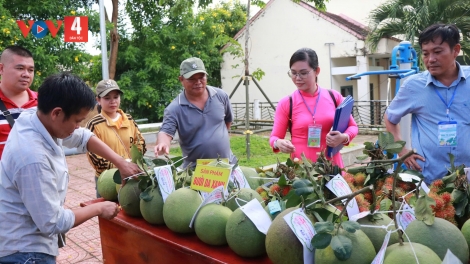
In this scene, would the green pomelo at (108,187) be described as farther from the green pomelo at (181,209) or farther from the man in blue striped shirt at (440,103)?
the man in blue striped shirt at (440,103)

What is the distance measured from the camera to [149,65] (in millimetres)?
12398

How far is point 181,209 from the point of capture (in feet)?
5.47

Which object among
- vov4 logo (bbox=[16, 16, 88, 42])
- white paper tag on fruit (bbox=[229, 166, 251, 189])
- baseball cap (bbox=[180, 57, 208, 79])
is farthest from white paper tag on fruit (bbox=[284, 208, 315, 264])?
vov4 logo (bbox=[16, 16, 88, 42])

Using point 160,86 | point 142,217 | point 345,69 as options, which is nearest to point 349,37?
point 345,69

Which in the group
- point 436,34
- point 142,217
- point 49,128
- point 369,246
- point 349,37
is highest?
point 349,37

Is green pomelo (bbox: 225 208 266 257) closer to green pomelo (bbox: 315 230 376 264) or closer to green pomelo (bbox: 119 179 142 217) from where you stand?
green pomelo (bbox: 315 230 376 264)

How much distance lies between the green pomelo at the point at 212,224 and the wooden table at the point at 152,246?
0.04 m

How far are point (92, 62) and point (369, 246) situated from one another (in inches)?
467

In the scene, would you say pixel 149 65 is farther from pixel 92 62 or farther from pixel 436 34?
pixel 436 34

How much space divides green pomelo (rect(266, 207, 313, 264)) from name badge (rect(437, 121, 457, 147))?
4.19 ft

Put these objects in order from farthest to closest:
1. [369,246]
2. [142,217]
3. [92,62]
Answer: [92,62], [142,217], [369,246]

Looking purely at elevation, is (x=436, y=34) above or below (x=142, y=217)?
above

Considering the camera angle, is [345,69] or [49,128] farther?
[345,69]

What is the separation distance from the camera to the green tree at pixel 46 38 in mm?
9273
